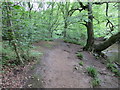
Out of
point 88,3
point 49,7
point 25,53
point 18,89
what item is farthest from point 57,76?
point 49,7

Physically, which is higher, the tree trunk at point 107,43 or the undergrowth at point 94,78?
the tree trunk at point 107,43

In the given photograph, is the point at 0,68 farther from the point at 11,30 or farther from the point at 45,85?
the point at 45,85

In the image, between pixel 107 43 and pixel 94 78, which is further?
pixel 107 43

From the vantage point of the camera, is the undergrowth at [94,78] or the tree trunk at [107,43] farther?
the tree trunk at [107,43]

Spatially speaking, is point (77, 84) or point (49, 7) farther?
point (49, 7)

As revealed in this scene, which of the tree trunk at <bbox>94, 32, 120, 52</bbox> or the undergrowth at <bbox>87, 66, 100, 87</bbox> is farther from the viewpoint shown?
the tree trunk at <bbox>94, 32, 120, 52</bbox>

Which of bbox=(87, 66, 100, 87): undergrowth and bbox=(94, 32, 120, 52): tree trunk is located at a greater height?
bbox=(94, 32, 120, 52): tree trunk

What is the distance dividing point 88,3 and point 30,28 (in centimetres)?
572

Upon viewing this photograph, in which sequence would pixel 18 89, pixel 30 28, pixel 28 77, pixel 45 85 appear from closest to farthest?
pixel 18 89, pixel 45 85, pixel 28 77, pixel 30 28

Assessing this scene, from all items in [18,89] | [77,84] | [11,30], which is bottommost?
[77,84]

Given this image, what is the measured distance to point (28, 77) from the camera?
3.46 m

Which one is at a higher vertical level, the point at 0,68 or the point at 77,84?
the point at 0,68

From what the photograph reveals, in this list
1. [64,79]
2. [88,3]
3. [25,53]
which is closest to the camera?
[64,79]

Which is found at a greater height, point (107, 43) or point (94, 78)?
point (107, 43)
